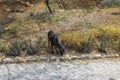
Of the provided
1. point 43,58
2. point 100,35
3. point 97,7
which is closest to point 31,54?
point 43,58

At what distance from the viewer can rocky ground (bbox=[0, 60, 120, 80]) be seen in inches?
380

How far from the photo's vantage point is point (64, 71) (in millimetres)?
9992

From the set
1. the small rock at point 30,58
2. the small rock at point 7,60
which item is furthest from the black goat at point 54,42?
the small rock at point 7,60

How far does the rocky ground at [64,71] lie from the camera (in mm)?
9656

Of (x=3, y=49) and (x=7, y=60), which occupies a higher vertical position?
(x=3, y=49)

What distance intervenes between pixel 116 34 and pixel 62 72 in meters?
2.73

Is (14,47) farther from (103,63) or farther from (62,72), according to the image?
(103,63)

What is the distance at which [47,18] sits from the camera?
13852 mm

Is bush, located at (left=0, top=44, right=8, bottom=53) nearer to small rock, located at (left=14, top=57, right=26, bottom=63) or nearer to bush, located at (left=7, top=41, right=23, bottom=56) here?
bush, located at (left=7, top=41, right=23, bottom=56)

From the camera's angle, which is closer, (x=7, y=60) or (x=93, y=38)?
(x=7, y=60)

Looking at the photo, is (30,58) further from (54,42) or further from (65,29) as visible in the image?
(65,29)

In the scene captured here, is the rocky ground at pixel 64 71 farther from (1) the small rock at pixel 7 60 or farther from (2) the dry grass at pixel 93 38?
(2) the dry grass at pixel 93 38

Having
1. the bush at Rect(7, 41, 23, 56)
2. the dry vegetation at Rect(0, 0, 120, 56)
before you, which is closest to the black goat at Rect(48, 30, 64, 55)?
the dry vegetation at Rect(0, 0, 120, 56)

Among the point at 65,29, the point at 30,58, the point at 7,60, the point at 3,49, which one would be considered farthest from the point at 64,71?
the point at 65,29
